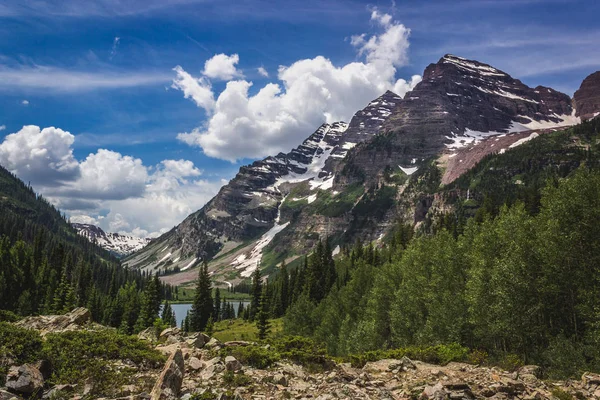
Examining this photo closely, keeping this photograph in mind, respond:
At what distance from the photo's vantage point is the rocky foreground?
16.6 metres

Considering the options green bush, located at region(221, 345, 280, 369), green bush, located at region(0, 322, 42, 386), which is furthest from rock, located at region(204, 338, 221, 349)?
green bush, located at region(0, 322, 42, 386)

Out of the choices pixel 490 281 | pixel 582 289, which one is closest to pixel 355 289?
pixel 490 281

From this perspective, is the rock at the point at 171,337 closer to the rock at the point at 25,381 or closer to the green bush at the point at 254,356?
the green bush at the point at 254,356

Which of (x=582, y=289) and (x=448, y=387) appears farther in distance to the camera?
(x=582, y=289)

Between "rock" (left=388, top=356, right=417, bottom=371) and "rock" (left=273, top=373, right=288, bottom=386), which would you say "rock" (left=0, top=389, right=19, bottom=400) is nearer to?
"rock" (left=273, top=373, right=288, bottom=386)

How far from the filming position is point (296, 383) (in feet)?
67.8

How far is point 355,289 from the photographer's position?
251ft

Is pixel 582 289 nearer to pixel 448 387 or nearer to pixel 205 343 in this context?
pixel 448 387

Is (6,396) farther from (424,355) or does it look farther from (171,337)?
(424,355)

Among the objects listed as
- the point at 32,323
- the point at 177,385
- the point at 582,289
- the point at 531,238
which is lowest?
the point at 32,323

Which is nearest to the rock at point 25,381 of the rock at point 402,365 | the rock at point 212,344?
the rock at point 212,344

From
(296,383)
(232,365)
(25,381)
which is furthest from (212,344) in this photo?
(25,381)

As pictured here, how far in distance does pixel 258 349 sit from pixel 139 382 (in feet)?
28.3

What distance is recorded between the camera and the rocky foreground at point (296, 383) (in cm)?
1658
